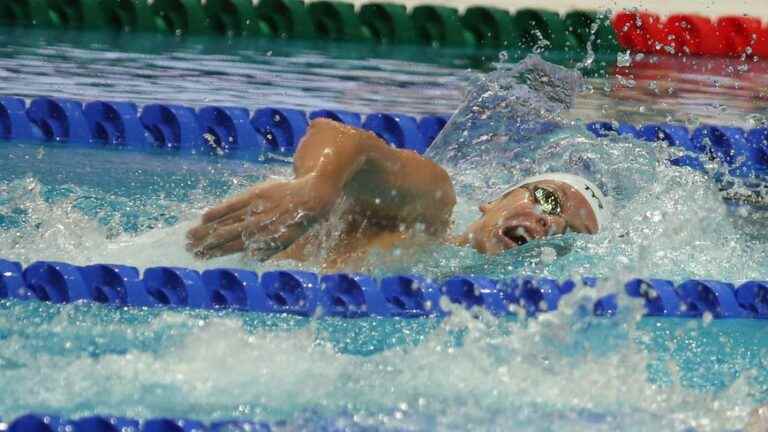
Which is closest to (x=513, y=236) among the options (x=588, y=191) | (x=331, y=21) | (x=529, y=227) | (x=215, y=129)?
(x=529, y=227)

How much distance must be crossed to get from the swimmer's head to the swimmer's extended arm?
119 millimetres

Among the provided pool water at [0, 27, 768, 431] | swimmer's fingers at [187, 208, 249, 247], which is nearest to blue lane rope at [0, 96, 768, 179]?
pool water at [0, 27, 768, 431]

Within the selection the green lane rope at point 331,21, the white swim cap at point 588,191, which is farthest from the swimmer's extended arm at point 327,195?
the green lane rope at point 331,21

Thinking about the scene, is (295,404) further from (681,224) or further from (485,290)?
(681,224)

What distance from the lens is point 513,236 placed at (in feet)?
12.0

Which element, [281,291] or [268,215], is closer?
[268,215]

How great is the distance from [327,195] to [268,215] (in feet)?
0.56

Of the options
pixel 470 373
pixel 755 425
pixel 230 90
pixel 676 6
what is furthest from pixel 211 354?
pixel 676 6

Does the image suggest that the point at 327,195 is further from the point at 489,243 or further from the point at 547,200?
the point at 547,200

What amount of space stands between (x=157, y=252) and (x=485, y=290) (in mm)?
899

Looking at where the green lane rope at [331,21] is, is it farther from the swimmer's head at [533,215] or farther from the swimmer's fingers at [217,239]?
the swimmer's fingers at [217,239]

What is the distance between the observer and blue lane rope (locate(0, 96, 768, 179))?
18.3 ft

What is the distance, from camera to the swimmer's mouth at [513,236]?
11.9 ft

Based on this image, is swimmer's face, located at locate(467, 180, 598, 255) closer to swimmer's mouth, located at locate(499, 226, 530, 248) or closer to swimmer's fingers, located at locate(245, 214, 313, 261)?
swimmer's mouth, located at locate(499, 226, 530, 248)
